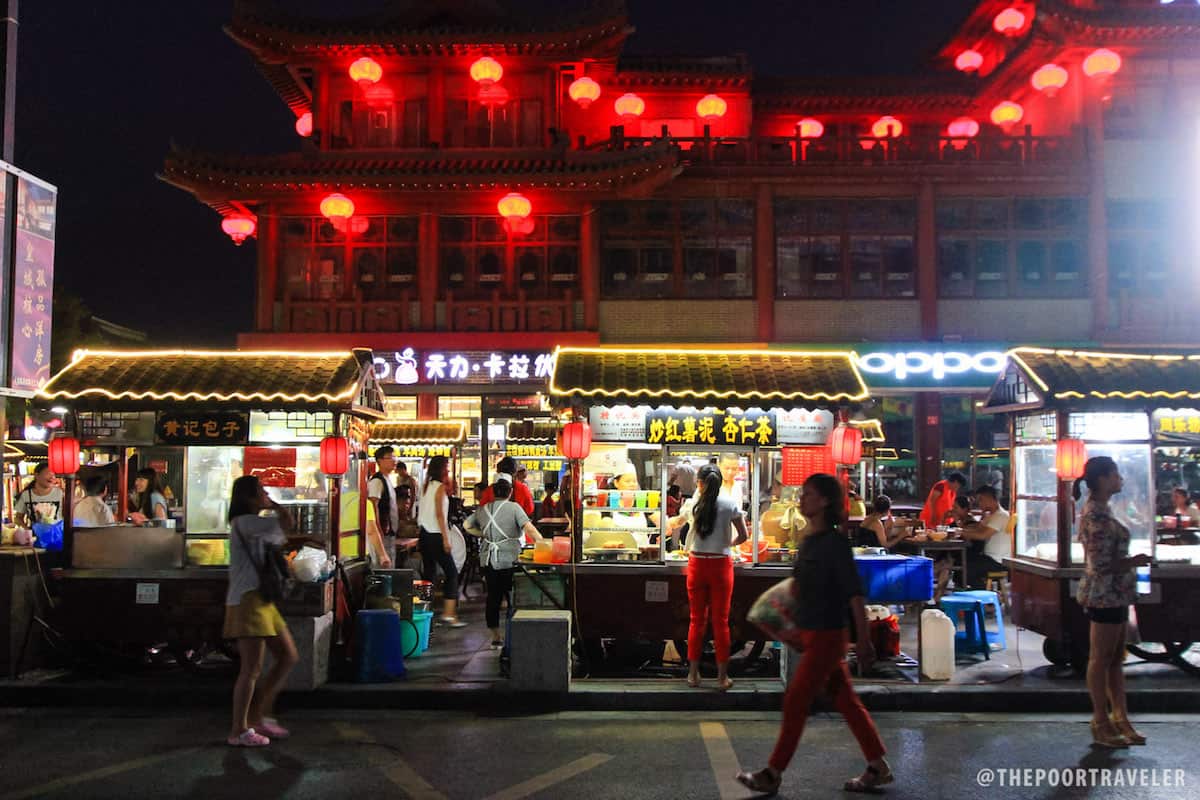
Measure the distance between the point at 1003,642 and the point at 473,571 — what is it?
372 inches

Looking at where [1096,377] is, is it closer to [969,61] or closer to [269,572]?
[269,572]

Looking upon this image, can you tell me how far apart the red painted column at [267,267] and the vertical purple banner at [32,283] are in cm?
1139

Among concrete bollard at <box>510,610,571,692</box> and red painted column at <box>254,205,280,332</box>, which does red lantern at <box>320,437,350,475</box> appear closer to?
concrete bollard at <box>510,610,571,692</box>

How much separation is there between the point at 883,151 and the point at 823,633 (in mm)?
18095

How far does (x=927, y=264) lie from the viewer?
22234 millimetres

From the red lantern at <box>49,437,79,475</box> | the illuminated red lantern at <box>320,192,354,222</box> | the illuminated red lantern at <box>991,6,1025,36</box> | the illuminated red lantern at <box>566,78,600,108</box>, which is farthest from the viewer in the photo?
the illuminated red lantern at <box>991,6,1025,36</box>

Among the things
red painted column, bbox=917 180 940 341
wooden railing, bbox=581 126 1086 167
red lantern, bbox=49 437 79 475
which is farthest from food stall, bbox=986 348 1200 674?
wooden railing, bbox=581 126 1086 167

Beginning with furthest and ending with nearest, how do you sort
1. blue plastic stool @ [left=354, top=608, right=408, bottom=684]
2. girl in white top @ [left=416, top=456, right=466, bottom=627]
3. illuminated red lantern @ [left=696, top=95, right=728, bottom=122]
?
1. illuminated red lantern @ [left=696, top=95, right=728, bottom=122]
2. girl in white top @ [left=416, top=456, right=466, bottom=627]
3. blue plastic stool @ [left=354, top=608, right=408, bottom=684]

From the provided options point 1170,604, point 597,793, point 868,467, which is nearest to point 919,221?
point 868,467

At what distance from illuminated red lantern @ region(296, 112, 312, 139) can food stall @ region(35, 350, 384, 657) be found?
15512mm

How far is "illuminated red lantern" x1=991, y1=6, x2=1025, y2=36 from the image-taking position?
24.4 m

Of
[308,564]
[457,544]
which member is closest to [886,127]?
[457,544]

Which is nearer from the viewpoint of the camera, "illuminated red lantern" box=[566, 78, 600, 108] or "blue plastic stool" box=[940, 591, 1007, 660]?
"blue plastic stool" box=[940, 591, 1007, 660]

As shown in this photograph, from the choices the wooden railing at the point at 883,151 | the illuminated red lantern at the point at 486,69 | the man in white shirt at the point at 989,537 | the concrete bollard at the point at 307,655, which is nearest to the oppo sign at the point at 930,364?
the wooden railing at the point at 883,151
